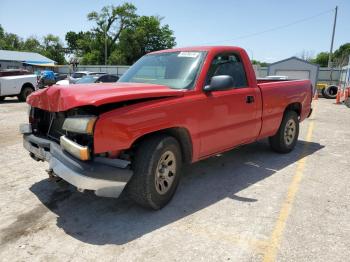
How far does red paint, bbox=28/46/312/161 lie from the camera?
10.9 ft

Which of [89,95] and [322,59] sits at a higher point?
[322,59]

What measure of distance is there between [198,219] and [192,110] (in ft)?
4.17

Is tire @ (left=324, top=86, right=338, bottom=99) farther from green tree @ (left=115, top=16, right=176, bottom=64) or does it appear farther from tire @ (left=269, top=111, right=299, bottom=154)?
green tree @ (left=115, top=16, right=176, bottom=64)

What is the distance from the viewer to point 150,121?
3588mm

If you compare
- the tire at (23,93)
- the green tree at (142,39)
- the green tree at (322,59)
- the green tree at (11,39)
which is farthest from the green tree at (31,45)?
the tire at (23,93)

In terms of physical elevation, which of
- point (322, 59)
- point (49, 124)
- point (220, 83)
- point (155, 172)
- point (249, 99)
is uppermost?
point (322, 59)

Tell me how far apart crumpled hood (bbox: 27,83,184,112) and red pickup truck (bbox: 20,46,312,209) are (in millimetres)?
10

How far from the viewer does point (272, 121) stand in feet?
19.0

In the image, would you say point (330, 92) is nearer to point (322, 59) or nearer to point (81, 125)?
point (81, 125)

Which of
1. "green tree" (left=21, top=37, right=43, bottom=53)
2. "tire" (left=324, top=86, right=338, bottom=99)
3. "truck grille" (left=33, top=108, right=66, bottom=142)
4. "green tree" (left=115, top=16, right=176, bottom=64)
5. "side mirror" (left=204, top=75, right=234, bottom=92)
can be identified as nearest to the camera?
"truck grille" (left=33, top=108, right=66, bottom=142)

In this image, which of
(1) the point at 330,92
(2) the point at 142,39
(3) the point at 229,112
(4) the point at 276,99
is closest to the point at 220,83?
(3) the point at 229,112

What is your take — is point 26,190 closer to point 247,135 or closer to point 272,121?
point 247,135

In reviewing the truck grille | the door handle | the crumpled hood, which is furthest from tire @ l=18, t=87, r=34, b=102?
the door handle

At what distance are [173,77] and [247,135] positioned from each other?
156cm
